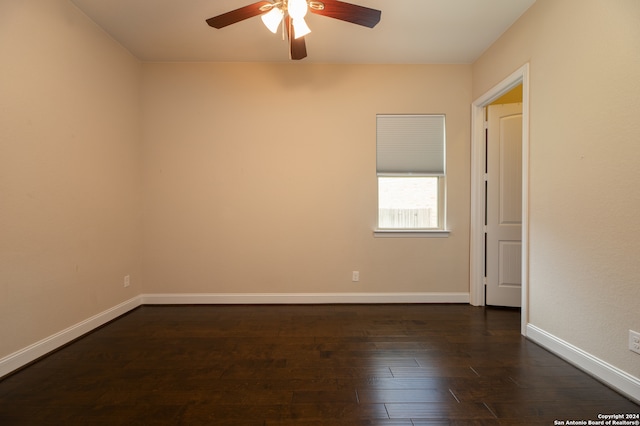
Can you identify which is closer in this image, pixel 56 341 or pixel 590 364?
pixel 590 364

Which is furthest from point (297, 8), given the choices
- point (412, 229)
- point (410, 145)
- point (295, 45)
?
point (412, 229)

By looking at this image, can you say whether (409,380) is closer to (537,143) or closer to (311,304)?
(311,304)

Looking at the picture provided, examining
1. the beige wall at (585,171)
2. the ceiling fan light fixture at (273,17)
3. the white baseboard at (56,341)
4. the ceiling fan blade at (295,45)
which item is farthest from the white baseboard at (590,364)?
the white baseboard at (56,341)

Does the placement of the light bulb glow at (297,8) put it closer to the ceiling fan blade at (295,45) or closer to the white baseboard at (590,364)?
the ceiling fan blade at (295,45)

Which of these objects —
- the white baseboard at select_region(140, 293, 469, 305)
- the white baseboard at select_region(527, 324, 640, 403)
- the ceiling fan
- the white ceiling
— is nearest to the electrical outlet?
the white baseboard at select_region(527, 324, 640, 403)

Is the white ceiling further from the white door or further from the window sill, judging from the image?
the window sill

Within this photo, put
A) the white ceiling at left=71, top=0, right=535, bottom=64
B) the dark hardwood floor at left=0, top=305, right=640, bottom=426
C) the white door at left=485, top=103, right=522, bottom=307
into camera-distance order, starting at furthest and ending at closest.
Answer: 1. the white door at left=485, top=103, right=522, bottom=307
2. the white ceiling at left=71, top=0, right=535, bottom=64
3. the dark hardwood floor at left=0, top=305, right=640, bottom=426

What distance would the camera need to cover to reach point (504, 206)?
3.22 meters

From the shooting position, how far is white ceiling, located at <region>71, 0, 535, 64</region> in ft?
7.95

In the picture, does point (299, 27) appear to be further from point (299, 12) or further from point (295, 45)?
point (295, 45)

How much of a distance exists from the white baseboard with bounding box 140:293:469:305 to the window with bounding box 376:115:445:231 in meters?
0.83

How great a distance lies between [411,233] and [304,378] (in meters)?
2.16

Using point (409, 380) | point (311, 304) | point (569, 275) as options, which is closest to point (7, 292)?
point (311, 304)

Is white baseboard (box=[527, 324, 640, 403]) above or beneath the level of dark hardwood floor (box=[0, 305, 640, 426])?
above
